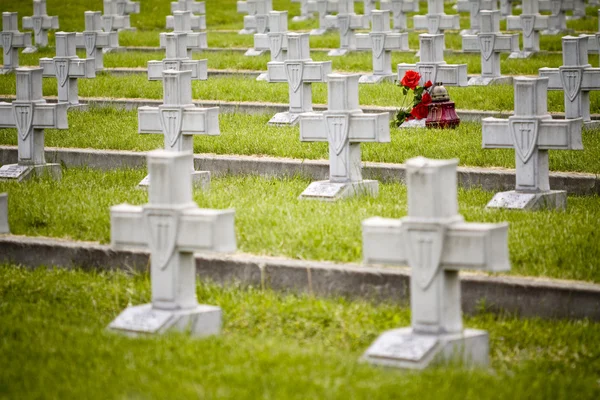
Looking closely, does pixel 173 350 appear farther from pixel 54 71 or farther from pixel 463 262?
pixel 54 71

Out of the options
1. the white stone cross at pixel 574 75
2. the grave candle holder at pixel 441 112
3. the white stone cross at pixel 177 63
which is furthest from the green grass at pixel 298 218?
the white stone cross at pixel 177 63

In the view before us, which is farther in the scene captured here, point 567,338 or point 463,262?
point 567,338

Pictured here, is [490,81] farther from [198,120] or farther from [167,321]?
[167,321]

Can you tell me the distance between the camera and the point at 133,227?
725 centimetres

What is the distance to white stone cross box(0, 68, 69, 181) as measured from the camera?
12.2 meters

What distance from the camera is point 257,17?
25.4 m

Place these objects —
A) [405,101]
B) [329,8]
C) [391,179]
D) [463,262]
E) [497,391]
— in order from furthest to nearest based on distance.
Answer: [329,8], [405,101], [391,179], [463,262], [497,391]

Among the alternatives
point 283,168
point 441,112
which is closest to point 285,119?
point 441,112

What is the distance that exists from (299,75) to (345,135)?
4441 millimetres

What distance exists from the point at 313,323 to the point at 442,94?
739cm

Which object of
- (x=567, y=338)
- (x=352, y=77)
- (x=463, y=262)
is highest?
(x=352, y=77)

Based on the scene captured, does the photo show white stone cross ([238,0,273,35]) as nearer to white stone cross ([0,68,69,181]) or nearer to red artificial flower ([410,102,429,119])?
red artificial flower ([410,102,429,119])

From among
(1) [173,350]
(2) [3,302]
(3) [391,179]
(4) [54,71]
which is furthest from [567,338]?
(4) [54,71]

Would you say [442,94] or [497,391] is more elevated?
[442,94]
